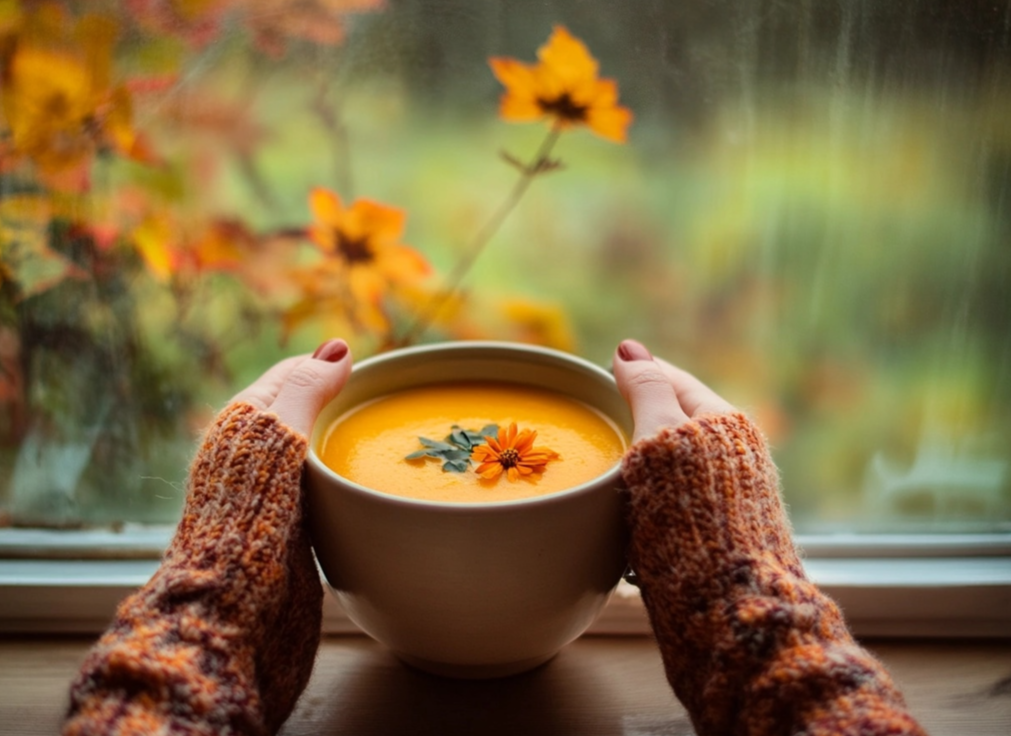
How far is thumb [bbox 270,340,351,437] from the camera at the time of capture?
0.63 metres

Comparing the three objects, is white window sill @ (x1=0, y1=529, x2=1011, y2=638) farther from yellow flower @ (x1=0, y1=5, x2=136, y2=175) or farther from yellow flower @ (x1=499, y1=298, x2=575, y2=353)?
yellow flower @ (x1=0, y1=5, x2=136, y2=175)

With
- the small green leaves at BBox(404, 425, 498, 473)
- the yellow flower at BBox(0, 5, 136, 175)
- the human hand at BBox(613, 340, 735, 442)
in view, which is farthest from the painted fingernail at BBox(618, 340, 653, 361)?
the yellow flower at BBox(0, 5, 136, 175)

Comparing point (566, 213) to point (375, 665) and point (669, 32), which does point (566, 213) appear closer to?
point (669, 32)

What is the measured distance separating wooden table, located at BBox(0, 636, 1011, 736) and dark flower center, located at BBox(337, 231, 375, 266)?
1.06ft

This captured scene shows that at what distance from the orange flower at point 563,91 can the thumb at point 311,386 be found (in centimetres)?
26

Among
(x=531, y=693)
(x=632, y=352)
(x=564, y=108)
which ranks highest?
(x=564, y=108)

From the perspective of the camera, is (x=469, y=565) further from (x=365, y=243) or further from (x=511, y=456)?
(x=365, y=243)

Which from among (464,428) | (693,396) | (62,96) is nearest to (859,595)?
(693,396)

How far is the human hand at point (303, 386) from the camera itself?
635 mm

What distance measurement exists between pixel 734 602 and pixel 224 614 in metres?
0.30

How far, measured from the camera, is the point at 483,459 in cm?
62

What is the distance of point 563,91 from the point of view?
0.79 meters

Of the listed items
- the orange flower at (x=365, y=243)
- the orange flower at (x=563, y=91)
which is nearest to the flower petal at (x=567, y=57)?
the orange flower at (x=563, y=91)

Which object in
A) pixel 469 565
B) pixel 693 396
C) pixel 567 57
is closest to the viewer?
pixel 469 565
